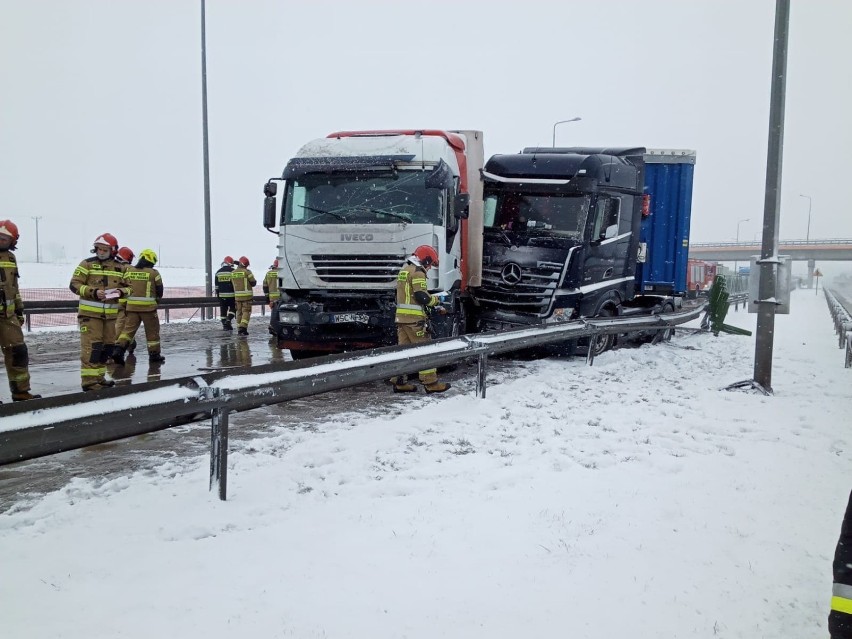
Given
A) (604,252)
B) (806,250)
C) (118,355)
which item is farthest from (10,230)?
(806,250)

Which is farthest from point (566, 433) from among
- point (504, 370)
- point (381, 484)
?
point (504, 370)

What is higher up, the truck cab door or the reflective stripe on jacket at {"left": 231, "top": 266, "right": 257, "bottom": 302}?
the truck cab door

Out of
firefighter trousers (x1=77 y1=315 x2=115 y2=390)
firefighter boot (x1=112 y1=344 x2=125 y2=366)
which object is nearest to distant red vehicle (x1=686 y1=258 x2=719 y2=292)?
firefighter boot (x1=112 y1=344 x2=125 y2=366)

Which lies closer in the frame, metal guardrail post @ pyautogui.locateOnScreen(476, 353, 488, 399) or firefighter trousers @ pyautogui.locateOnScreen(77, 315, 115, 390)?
metal guardrail post @ pyautogui.locateOnScreen(476, 353, 488, 399)

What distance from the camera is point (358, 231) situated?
9.40 m

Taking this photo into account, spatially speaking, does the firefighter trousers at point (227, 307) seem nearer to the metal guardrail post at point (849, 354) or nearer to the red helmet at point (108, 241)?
the red helmet at point (108, 241)

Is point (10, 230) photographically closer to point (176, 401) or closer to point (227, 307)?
point (176, 401)

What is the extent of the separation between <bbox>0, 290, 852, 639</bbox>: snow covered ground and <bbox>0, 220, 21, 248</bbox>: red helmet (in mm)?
3762

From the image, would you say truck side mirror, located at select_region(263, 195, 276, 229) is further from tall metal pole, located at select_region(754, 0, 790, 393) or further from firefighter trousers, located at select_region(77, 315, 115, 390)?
tall metal pole, located at select_region(754, 0, 790, 393)

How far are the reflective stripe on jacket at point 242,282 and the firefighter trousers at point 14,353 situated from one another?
7813 mm

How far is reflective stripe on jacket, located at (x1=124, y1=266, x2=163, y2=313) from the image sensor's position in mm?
9844

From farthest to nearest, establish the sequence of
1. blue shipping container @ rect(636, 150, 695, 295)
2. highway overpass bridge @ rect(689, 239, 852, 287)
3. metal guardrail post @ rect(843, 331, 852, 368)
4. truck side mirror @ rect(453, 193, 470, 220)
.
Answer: highway overpass bridge @ rect(689, 239, 852, 287), blue shipping container @ rect(636, 150, 695, 295), metal guardrail post @ rect(843, 331, 852, 368), truck side mirror @ rect(453, 193, 470, 220)

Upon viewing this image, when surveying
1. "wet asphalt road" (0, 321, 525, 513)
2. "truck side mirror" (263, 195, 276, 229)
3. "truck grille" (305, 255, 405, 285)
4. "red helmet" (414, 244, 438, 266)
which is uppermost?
"truck side mirror" (263, 195, 276, 229)

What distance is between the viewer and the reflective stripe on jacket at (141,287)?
32.3ft
